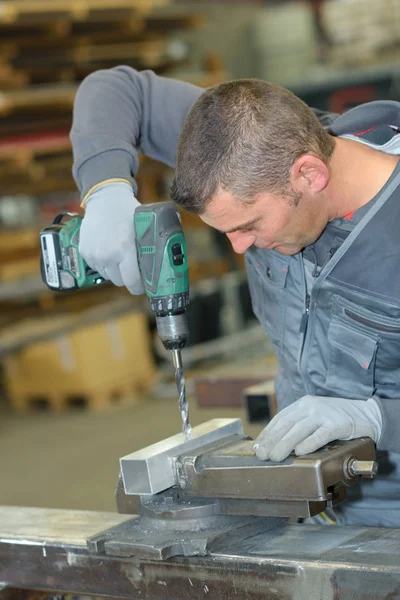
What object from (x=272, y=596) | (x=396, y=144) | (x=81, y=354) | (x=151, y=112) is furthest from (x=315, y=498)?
(x=81, y=354)

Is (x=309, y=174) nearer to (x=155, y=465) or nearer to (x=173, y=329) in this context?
(x=173, y=329)

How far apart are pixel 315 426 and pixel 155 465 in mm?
330

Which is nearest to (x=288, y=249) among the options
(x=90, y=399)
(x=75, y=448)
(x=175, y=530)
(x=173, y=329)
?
(x=173, y=329)

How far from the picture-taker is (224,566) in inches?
67.1

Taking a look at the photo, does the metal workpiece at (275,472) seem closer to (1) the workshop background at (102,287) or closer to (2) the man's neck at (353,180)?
(2) the man's neck at (353,180)

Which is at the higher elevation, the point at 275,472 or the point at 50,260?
the point at 50,260

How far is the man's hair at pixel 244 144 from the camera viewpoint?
190 centimetres

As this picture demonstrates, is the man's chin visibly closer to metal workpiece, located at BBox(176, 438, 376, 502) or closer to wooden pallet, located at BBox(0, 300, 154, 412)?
metal workpiece, located at BBox(176, 438, 376, 502)

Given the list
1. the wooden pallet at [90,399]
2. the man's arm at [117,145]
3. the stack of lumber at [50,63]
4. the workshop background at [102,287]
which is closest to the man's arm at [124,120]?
the man's arm at [117,145]

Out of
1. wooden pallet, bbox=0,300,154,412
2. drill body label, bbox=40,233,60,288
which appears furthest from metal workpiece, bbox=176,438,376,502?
wooden pallet, bbox=0,300,154,412

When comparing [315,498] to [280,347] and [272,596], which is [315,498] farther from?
[280,347]

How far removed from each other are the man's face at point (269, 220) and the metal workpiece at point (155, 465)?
444mm

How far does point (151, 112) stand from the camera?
2.61m

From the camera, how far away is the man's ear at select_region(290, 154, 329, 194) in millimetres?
1927
